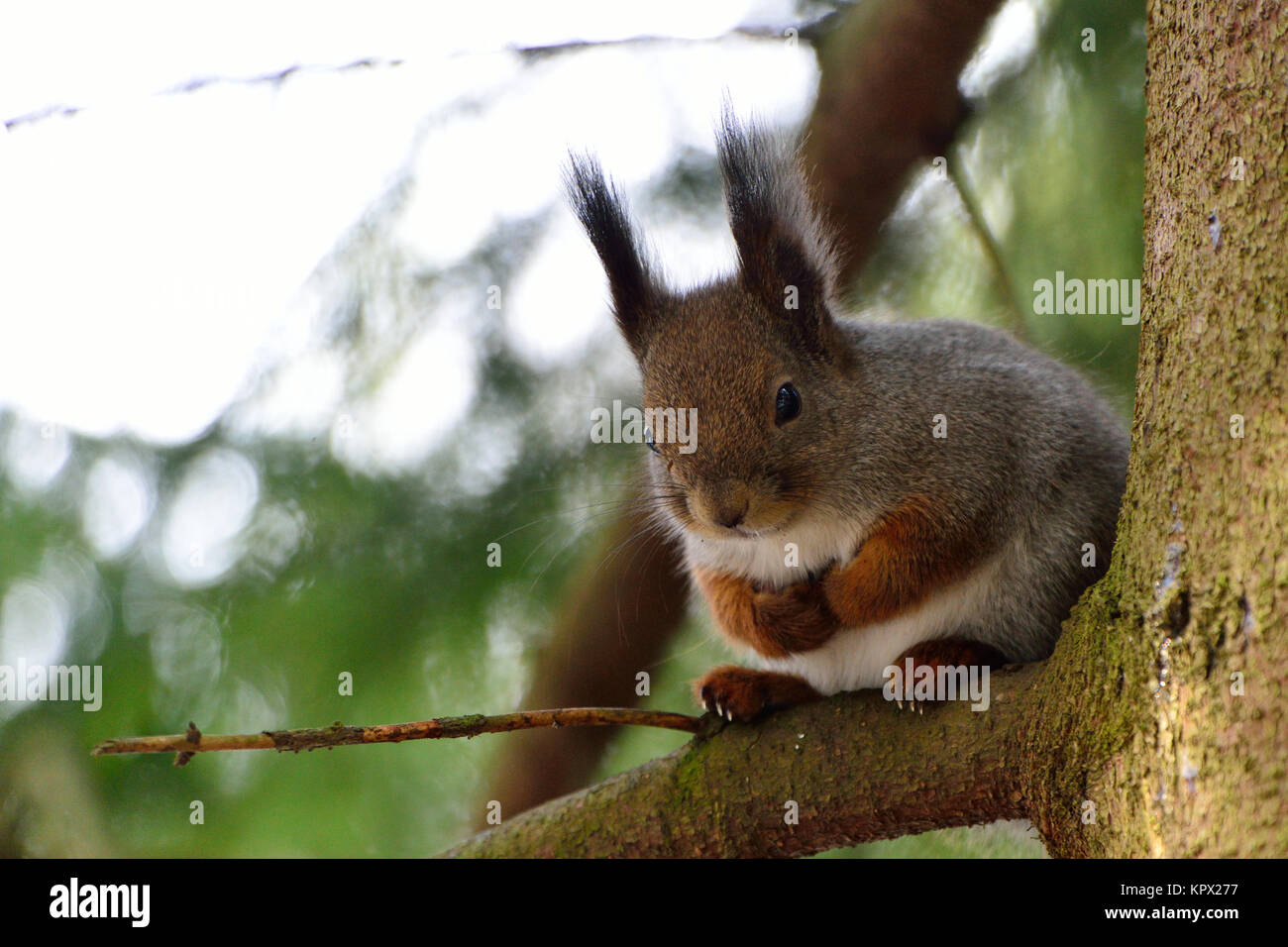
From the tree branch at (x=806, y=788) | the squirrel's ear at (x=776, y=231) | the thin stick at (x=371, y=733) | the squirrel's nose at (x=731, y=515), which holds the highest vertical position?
the squirrel's ear at (x=776, y=231)

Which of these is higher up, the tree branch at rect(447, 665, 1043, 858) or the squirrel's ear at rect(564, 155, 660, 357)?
the squirrel's ear at rect(564, 155, 660, 357)

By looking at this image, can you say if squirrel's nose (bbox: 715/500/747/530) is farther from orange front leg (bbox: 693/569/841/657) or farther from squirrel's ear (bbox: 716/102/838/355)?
squirrel's ear (bbox: 716/102/838/355)

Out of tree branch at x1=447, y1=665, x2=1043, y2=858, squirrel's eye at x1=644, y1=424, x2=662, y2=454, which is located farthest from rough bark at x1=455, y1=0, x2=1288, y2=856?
squirrel's eye at x1=644, y1=424, x2=662, y2=454

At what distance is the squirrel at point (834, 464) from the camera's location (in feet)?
6.53

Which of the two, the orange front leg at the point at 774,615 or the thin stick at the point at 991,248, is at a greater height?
the thin stick at the point at 991,248

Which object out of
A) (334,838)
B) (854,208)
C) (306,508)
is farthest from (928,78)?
(334,838)

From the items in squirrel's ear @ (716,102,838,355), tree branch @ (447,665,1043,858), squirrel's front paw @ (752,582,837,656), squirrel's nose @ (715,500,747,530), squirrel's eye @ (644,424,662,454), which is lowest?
tree branch @ (447,665,1043,858)

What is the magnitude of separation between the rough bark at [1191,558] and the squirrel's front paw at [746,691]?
0.40 metres

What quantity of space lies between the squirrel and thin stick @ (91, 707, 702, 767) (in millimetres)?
405

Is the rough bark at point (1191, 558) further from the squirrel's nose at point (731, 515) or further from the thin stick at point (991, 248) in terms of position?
the thin stick at point (991, 248)

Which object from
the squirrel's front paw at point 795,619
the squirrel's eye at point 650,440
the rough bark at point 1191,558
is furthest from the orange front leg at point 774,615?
the rough bark at point 1191,558

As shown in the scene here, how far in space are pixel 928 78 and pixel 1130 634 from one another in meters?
1.65

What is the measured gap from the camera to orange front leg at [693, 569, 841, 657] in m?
2.12

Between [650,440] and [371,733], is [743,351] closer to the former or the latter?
[650,440]
